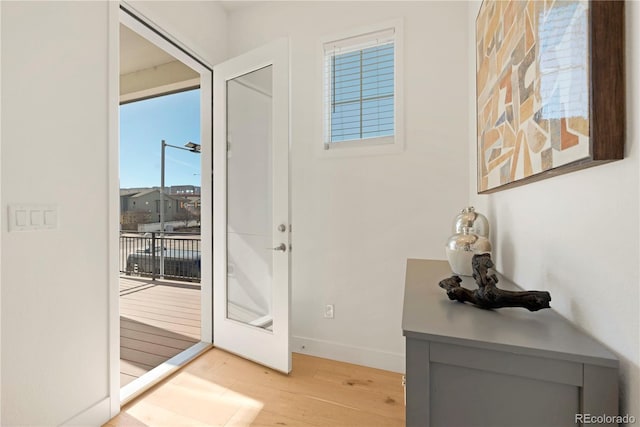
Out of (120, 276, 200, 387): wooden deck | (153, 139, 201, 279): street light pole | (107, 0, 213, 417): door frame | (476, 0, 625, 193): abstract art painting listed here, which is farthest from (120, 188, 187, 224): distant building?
(476, 0, 625, 193): abstract art painting

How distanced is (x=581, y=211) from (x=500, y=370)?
41 cm

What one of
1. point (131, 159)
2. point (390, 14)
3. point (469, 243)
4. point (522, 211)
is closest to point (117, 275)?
point (469, 243)

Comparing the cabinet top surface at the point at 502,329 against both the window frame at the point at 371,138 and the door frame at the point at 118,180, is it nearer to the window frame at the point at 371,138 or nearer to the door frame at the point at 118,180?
the window frame at the point at 371,138

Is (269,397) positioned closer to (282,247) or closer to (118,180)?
(282,247)

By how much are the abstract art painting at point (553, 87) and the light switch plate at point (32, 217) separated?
1.92m

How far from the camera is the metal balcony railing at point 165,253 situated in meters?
4.59

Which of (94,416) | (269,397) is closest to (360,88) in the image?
(269,397)

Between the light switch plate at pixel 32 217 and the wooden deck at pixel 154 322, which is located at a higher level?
the light switch plate at pixel 32 217

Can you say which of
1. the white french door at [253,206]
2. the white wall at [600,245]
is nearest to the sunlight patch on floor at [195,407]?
the white french door at [253,206]

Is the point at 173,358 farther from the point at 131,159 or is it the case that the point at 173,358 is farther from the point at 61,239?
the point at 131,159

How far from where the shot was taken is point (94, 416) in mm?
1553

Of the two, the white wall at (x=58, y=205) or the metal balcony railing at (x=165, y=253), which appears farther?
the metal balcony railing at (x=165, y=253)

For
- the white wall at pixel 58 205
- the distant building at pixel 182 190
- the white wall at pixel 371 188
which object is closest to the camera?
the white wall at pixel 58 205

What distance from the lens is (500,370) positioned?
62 centimetres
